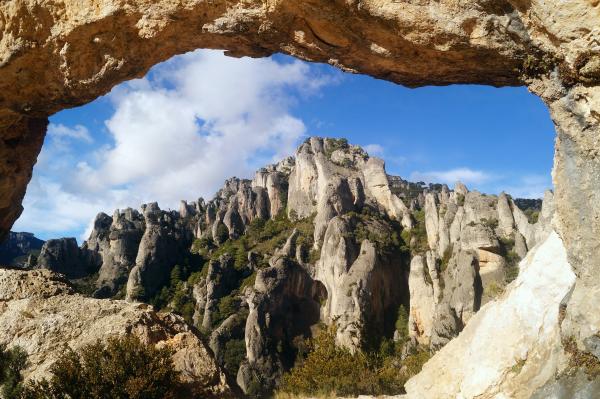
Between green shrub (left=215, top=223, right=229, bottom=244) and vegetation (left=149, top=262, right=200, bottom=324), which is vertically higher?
green shrub (left=215, top=223, right=229, bottom=244)

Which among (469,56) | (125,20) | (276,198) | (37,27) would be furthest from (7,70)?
(276,198)

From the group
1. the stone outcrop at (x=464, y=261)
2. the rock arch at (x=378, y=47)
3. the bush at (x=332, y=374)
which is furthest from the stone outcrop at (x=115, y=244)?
the rock arch at (x=378, y=47)

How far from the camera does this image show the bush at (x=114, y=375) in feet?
26.7

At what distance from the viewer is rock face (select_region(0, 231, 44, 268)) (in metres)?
83.2

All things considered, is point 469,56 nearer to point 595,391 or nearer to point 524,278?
point 524,278

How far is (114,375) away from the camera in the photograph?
8.34 m

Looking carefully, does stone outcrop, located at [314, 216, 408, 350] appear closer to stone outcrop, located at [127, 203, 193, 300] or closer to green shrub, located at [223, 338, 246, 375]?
green shrub, located at [223, 338, 246, 375]

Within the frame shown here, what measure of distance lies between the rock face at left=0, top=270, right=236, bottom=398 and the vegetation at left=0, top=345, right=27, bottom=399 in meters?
0.15

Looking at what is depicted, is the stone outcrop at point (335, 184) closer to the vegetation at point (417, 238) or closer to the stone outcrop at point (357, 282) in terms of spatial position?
the vegetation at point (417, 238)

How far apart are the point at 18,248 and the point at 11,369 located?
10795 centimetres

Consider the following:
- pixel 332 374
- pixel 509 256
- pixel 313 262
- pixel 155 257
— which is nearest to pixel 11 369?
pixel 332 374

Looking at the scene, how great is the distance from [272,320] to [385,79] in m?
44.6

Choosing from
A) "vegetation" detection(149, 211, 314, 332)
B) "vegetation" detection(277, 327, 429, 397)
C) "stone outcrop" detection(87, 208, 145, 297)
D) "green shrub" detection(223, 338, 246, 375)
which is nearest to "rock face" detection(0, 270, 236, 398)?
"vegetation" detection(277, 327, 429, 397)

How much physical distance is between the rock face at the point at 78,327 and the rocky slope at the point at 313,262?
105ft
